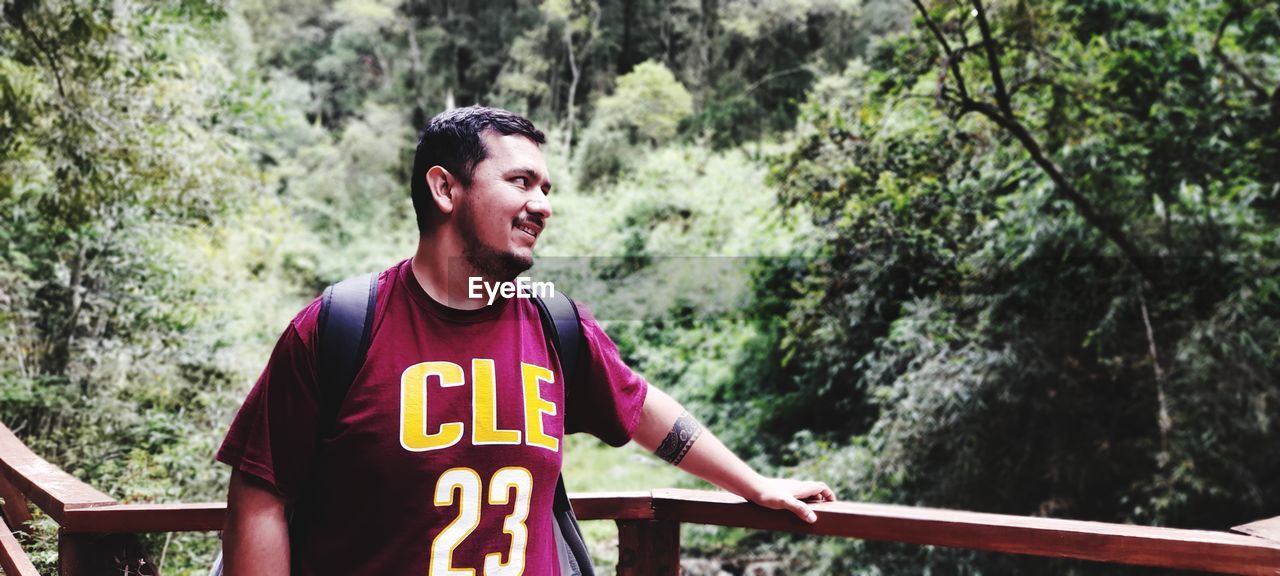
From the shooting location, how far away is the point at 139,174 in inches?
147

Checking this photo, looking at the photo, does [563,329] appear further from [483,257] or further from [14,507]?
[14,507]

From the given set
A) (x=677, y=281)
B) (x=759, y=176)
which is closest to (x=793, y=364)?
(x=677, y=281)

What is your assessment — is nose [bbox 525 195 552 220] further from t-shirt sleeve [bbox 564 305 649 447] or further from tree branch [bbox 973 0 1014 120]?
tree branch [bbox 973 0 1014 120]

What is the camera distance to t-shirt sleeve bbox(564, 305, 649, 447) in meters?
→ 1.25

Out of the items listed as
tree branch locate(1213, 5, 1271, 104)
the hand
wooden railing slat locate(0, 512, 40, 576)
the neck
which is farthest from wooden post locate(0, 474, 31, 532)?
tree branch locate(1213, 5, 1271, 104)

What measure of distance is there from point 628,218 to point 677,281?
157cm

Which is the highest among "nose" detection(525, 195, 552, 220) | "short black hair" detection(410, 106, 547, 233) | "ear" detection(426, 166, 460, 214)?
"short black hair" detection(410, 106, 547, 233)

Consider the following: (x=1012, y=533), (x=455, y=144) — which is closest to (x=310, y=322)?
(x=455, y=144)

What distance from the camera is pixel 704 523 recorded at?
1.39 m

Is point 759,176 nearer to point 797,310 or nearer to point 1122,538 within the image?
point 797,310

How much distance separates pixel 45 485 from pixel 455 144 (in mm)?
1056

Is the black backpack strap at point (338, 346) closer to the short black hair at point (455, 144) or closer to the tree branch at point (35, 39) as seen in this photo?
the short black hair at point (455, 144)

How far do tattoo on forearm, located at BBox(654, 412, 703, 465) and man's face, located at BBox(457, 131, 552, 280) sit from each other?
0.42 meters

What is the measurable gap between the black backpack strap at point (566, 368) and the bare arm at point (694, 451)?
0.61 feet
